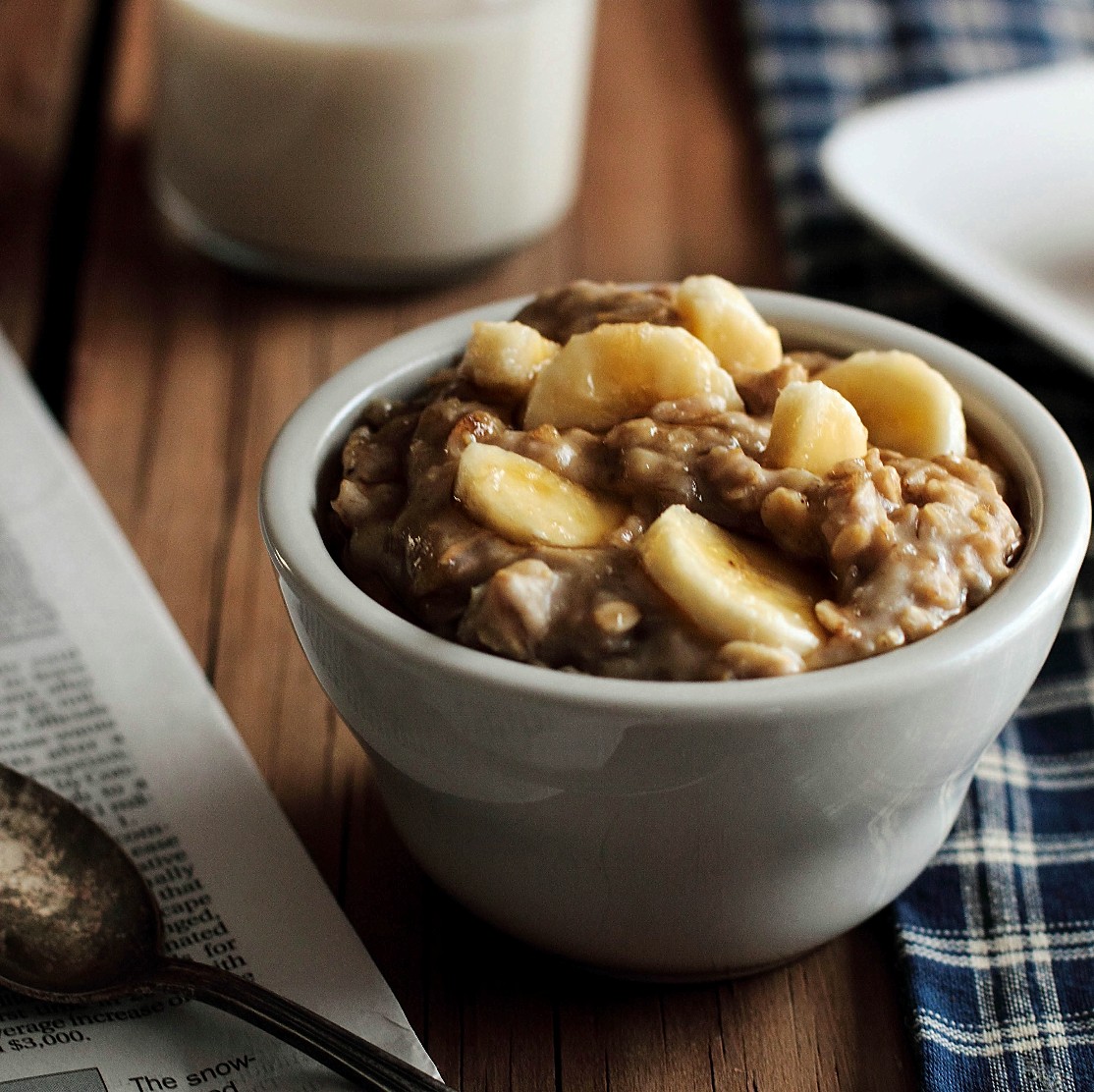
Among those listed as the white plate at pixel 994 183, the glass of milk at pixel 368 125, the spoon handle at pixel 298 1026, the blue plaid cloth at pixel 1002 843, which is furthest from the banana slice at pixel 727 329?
the glass of milk at pixel 368 125

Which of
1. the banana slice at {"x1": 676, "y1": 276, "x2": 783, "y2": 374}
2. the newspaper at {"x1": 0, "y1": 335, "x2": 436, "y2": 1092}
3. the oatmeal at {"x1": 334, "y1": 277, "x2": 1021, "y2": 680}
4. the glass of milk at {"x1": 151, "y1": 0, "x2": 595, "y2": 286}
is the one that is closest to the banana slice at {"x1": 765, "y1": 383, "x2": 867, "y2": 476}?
the oatmeal at {"x1": 334, "y1": 277, "x2": 1021, "y2": 680}

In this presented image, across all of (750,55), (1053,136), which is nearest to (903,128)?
(1053,136)

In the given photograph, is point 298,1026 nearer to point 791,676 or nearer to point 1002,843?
point 791,676

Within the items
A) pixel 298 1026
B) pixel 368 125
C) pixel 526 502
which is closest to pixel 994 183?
pixel 368 125

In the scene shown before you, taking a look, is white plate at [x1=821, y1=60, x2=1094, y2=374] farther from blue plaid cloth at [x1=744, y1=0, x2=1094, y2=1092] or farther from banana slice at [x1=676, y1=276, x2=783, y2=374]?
banana slice at [x1=676, y1=276, x2=783, y2=374]

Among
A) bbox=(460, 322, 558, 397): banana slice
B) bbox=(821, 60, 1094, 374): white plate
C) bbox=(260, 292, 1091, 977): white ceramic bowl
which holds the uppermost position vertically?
bbox=(460, 322, 558, 397): banana slice

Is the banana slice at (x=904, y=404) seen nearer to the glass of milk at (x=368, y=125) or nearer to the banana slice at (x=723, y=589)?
the banana slice at (x=723, y=589)

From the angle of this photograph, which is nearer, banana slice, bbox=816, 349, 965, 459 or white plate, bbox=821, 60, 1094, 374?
banana slice, bbox=816, 349, 965, 459
